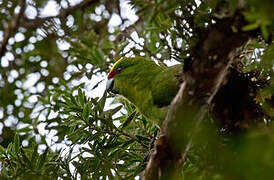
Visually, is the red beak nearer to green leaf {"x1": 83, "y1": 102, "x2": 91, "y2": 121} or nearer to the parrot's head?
the parrot's head

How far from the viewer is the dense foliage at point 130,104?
3.62 feet

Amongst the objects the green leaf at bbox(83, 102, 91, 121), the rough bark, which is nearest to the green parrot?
the green leaf at bbox(83, 102, 91, 121)

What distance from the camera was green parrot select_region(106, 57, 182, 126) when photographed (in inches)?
100

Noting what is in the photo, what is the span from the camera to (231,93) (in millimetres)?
1839

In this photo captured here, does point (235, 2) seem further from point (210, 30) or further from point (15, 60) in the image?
point (15, 60)

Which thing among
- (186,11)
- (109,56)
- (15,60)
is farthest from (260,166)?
(15,60)

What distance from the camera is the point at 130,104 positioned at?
2805 mm

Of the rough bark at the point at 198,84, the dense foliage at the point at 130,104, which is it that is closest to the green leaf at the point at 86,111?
the dense foliage at the point at 130,104

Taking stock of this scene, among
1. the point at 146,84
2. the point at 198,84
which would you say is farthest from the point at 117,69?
the point at 198,84

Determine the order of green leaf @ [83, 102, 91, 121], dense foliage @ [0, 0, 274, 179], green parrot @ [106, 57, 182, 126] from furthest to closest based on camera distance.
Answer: green parrot @ [106, 57, 182, 126] < green leaf @ [83, 102, 91, 121] < dense foliage @ [0, 0, 274, 179]

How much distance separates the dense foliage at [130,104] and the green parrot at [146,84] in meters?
0.08

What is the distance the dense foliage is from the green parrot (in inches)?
3.1

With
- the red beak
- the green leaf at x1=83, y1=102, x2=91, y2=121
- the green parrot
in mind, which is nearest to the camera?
the green leaf at x1=83, y1=102, x2=91, y2=121

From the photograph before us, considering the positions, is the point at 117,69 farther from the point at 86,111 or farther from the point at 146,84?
the point at 86,111
